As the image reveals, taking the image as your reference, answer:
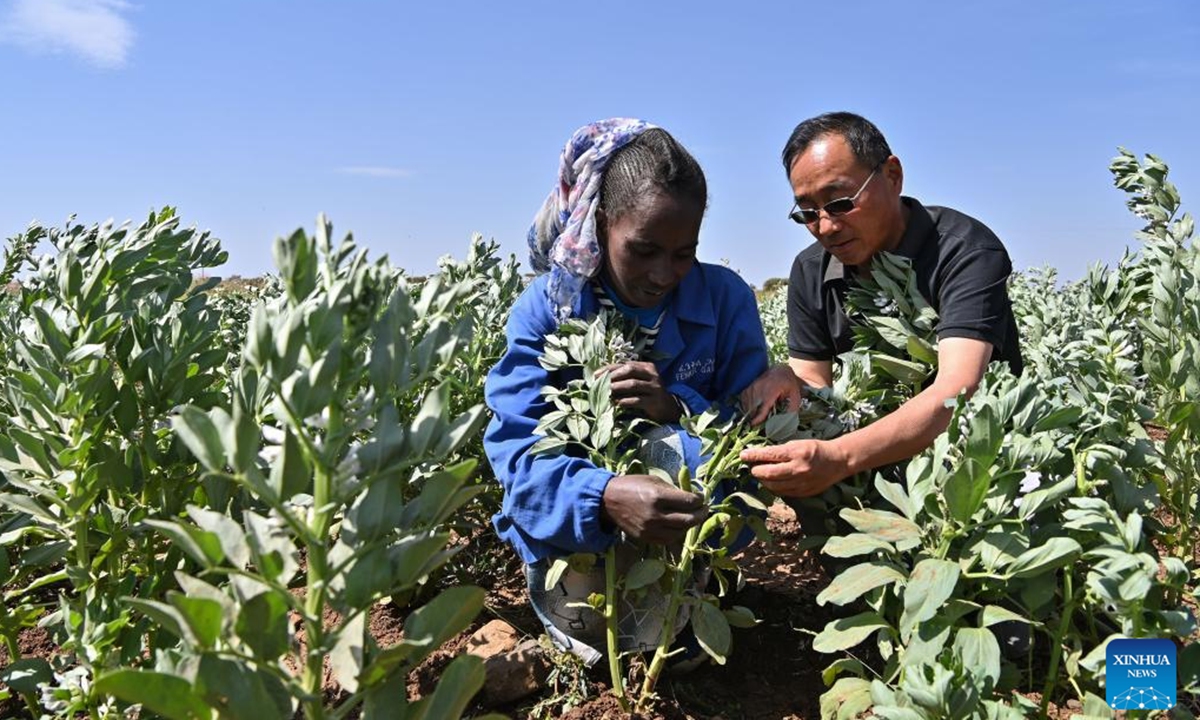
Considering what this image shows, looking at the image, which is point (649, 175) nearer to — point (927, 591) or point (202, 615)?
point (927, 591)

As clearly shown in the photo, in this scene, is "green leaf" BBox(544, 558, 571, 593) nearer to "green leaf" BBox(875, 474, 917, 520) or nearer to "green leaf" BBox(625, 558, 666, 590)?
"green leaf" BBox(625, 558, 666, 590)

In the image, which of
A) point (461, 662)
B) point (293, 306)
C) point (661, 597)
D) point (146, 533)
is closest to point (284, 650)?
point (461, 662)

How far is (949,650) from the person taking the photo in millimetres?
1683

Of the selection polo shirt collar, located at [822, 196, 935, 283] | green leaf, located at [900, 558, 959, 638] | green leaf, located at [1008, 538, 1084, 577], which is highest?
polo shirt collar, located at [822, 196, 935, 283]

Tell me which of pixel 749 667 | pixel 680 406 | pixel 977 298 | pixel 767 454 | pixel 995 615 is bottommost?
pixel 749 667

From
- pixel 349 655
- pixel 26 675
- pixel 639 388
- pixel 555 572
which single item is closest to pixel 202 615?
pixel 349 655

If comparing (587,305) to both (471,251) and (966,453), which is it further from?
(471,251)

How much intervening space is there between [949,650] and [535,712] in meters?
0.99

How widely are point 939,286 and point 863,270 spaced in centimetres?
27

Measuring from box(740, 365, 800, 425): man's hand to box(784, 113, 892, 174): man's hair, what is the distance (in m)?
0.69

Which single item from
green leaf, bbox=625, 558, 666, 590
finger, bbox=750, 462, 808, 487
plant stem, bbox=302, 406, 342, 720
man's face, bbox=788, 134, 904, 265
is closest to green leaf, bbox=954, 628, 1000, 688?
finger, bbox=750, 462, 808, 487

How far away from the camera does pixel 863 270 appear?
9.75 feet

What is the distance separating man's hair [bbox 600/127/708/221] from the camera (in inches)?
91.9

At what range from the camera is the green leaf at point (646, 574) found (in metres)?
2.12
